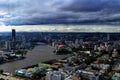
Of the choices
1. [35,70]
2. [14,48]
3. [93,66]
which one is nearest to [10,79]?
[35,70]

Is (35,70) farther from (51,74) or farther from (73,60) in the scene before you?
(73,60)

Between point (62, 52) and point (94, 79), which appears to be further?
point (62, 52)

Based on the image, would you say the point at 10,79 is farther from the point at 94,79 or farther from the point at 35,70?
the point at 94,79

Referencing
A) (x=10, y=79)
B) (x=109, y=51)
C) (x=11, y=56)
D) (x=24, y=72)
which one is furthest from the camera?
(x=109, y=51)

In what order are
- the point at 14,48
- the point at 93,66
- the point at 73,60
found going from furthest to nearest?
1. the point at 14,48
2. the point at 73,60
3. the point at 93,66

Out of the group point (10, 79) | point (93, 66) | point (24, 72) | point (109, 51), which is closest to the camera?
point (10, 79)

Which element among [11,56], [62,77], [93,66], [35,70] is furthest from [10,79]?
[11,56]

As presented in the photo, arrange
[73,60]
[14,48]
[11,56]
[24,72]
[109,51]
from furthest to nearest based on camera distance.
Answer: [14,48]
[109,51]
[11,56]
[73,60]
[24,72]

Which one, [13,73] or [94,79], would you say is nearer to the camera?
[94,79]
